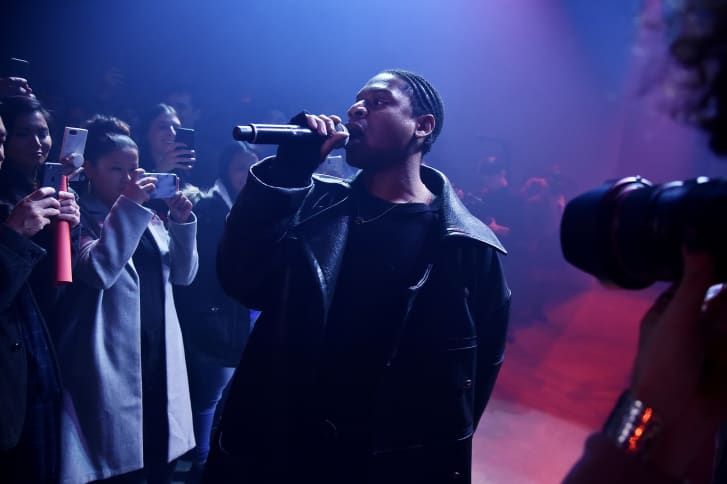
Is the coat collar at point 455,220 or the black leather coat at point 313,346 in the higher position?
the coat collar at point 455,220

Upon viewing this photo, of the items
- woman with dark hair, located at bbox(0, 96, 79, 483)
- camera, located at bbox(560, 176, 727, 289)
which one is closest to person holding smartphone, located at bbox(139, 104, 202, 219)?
woman with dark hair, located at bbox(0, 96, 79, 483)

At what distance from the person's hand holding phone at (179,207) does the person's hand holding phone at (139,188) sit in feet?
0.75

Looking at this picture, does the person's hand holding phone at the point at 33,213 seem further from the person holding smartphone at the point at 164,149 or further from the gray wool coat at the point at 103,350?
the person holding smartphone at the point at 164,149

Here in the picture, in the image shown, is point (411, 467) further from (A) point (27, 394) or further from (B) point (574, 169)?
(B) point (574, 169)

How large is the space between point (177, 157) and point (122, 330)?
1024 mm

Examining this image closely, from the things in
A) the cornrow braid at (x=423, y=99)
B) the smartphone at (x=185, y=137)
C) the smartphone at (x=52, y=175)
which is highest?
the cornrow braid at (x=423, y=99)

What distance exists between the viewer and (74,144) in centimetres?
201

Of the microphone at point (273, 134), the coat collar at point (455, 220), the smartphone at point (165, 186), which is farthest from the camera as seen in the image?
the smartphone at point (165, 186)

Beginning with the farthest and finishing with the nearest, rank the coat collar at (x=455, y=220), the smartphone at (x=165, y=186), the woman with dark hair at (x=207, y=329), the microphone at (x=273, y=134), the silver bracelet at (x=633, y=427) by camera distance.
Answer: the woman with dark hair at (x=207, y=329)
the smartphone at (x=165, y=186)
the coat collar at (x=455, y=220)
the microphone at (x=273, y=134)
the silver bracelet at (x=633, y=427)

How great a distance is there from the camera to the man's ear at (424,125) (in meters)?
1.77

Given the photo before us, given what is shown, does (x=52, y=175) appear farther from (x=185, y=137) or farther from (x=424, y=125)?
(x=424, y=125)

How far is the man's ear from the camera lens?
177 cm

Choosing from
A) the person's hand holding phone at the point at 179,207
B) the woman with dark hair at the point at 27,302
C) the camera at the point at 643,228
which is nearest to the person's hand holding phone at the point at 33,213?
the woman with dark hair at the point at 27,302

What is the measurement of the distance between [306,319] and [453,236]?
441mm
